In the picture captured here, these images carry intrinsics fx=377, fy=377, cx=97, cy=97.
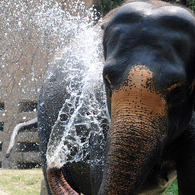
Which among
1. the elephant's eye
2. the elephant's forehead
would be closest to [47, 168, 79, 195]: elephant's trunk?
the elephant's forehead

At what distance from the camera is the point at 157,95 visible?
1646 mm

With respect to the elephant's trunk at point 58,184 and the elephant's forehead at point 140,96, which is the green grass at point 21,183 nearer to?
the elephant's trunk at point 58,184

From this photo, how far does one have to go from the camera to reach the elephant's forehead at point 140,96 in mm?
1607

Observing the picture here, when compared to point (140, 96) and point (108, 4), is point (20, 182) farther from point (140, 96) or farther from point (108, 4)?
point (140, 96)

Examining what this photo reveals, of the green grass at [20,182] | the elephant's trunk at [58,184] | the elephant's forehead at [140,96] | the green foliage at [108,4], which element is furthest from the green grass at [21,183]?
the elephant's forehead at [140,96]

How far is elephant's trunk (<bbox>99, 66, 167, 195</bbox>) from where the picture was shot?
153cm

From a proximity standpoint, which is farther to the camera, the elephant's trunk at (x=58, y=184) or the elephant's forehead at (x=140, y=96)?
the elephant's trunk at (x=58, y=184)

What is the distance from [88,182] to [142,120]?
1491 mm

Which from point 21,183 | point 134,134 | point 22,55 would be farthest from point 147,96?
point 22,55

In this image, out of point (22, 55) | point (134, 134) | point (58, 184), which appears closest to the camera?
point (134, 134)

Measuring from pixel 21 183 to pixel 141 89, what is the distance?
3.56m

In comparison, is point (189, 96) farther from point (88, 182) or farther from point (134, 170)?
point (88, 182)

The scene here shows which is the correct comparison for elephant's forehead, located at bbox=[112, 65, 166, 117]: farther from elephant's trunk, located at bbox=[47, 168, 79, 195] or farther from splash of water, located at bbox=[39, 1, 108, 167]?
splash of water, located at bbox=[39, 1, 108, 167]

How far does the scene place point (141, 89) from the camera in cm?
161
